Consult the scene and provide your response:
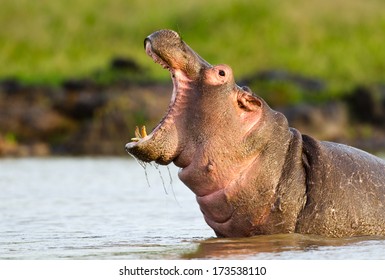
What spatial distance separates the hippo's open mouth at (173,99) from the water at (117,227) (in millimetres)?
730

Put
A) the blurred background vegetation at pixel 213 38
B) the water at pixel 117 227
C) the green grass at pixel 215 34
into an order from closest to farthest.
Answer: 1. the water at pixel 117 227
2. the blurred background vegetation at pixel 213 38
3. the green grass at pixel 215 34

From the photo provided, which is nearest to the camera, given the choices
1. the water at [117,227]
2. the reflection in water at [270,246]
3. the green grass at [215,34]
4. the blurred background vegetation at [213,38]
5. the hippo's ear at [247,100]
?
the reflection in water at [270,246]

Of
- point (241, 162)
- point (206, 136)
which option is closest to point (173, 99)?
point (206, 136)

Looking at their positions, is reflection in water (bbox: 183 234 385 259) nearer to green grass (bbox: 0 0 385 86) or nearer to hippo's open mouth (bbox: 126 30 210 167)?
hippo's open mouth (bbox: 126 30 210 167)

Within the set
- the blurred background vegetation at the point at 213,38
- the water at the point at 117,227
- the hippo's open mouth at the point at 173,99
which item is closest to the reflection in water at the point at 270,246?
the water at the point at 117,227

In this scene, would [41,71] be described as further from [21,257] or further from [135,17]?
[21,257]

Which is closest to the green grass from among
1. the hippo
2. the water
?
the water

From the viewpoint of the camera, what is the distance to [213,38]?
132ft

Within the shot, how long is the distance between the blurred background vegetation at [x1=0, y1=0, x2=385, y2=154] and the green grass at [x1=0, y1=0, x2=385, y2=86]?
4cm

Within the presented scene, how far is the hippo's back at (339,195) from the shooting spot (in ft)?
27.1

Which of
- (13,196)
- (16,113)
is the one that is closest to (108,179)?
(13,196)

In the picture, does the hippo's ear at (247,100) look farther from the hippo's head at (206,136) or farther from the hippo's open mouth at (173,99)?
the hippo's open mouth at (173,99)

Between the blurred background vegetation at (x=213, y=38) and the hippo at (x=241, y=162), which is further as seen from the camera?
the blurred background vegetation at (x=213, y=38)


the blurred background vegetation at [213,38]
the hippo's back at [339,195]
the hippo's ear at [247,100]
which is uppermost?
the blurred background vegetation at [213,38]
